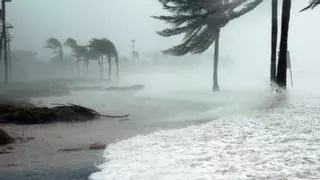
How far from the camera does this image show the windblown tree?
24750mm

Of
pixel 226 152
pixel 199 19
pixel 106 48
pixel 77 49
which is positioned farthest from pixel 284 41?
pixel 77 49

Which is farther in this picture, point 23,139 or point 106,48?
point 106,48

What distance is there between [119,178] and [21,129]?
9562 millimetres

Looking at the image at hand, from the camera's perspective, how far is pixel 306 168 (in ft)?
24.7

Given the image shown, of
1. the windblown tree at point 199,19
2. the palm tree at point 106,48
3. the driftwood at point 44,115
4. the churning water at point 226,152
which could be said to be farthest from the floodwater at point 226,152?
the palm tree at point 106,48

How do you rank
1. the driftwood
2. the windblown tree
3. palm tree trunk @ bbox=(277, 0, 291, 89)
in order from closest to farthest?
the driftwood < palm tree trunk @ bbox=(277, 0, 291, 89) < the windblown tree

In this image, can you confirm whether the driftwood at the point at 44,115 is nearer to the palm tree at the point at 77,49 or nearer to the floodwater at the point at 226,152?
the floodwater at the point at 226,152

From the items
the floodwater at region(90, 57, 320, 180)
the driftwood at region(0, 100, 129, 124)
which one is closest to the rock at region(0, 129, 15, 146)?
the floodwater at region(90, 57, 320, 180)

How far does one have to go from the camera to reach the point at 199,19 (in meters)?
29.0

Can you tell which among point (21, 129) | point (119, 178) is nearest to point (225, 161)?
point (119, 178)

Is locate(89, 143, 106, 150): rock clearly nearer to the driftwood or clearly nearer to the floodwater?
the floodwater

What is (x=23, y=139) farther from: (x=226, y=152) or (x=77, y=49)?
(x=77, y=49)

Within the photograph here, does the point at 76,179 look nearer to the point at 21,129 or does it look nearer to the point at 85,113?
the point at 21,129

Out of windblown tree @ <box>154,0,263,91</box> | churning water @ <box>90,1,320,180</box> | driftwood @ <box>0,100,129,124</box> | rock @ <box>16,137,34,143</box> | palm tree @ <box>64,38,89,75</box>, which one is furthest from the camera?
palm tree @ <box>64,38,89,75</box>
